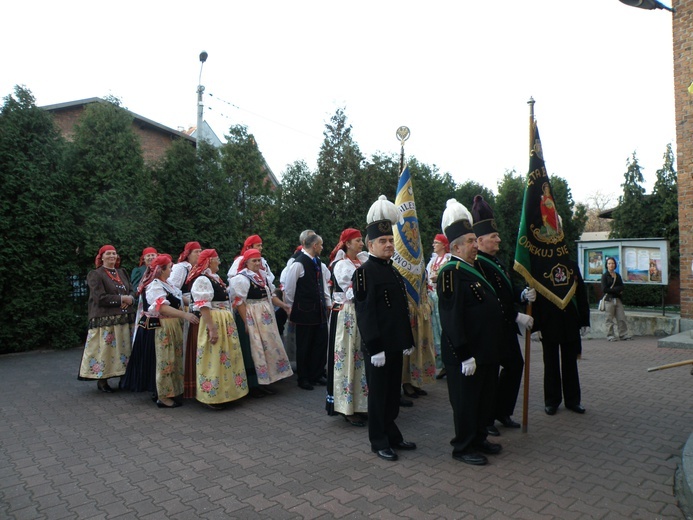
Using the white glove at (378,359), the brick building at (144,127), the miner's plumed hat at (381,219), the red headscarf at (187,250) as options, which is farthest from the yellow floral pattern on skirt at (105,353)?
the brick building at (144,127)

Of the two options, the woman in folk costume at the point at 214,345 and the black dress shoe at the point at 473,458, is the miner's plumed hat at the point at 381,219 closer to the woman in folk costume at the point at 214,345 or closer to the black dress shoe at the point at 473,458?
the black dress shoe at the point at 473,458

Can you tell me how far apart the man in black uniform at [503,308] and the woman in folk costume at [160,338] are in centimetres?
331

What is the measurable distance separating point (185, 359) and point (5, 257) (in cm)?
554

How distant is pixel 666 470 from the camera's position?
3777 mm

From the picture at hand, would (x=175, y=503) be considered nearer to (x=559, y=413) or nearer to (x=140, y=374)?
(x=140, y=374)

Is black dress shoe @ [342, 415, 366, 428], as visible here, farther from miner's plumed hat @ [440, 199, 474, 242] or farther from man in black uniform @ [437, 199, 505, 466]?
miner's plumed hat @ [440, 199, 474, 242]

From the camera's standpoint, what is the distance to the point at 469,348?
154 inches

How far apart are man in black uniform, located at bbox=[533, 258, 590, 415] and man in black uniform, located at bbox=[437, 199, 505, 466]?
1.36 metres

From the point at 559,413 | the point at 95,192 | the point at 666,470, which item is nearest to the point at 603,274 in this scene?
the point at 559,413

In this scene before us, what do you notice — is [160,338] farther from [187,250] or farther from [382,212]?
[382,212]

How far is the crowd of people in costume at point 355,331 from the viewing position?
404 centimetres

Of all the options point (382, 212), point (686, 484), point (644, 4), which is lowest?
point (686, 484)

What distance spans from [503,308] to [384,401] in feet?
4.56

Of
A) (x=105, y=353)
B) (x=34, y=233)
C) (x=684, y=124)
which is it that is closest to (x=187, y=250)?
(x=105, y=353)
